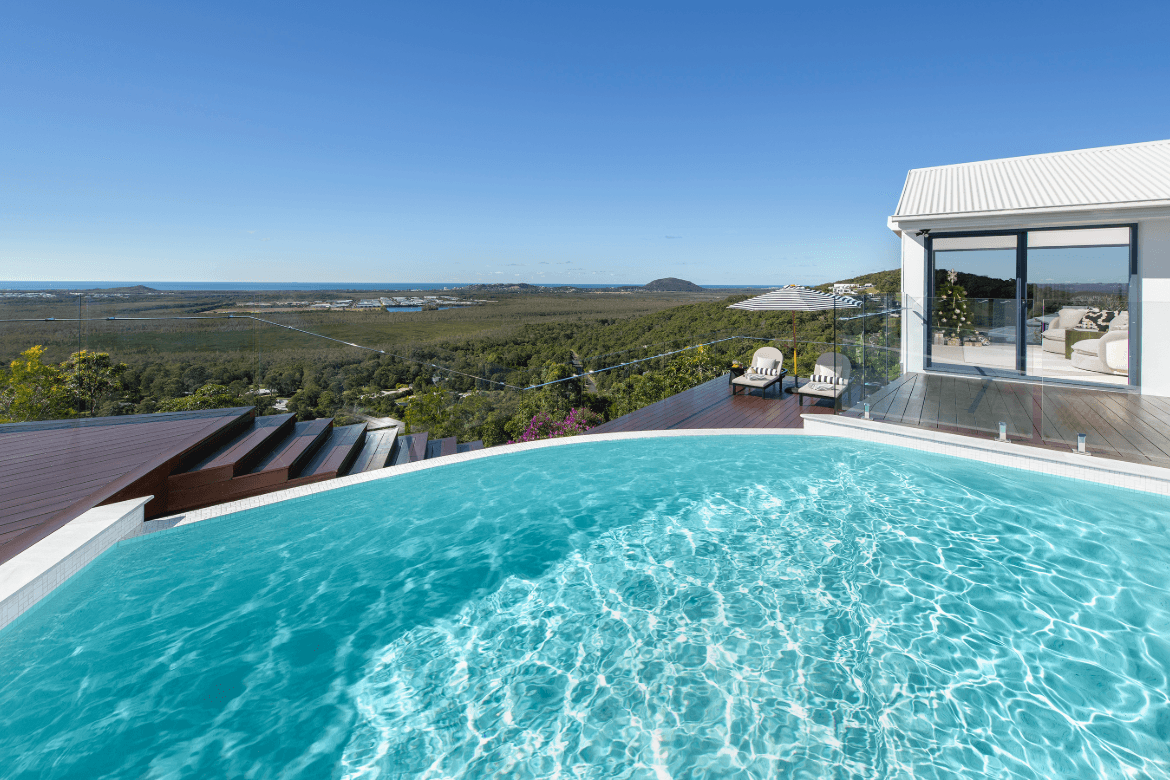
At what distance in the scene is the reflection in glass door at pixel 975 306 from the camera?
7035 millimetres

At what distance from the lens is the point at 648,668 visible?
306cm

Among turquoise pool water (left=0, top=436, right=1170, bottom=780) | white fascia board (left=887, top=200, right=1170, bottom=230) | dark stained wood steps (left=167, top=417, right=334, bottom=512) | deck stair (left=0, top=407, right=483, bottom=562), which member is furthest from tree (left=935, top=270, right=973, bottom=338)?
dark stained wood steps (left=167, top=417, right=334, bottom=512)

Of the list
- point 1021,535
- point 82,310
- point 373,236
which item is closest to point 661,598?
point 1021,535

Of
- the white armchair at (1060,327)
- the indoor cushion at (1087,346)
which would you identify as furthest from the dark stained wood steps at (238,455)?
the indoor cushion at (1087,346)

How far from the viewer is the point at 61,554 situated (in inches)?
140

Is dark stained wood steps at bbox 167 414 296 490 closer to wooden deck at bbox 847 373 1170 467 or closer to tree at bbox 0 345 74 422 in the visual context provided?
tree at bbox 0 345 74 422

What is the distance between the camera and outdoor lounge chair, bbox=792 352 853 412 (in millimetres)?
7304

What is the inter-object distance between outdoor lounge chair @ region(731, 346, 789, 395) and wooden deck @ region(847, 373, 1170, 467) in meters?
1.98

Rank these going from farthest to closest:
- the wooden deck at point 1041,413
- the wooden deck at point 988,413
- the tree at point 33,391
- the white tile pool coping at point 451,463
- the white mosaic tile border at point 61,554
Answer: the tree at point 33,391
the wooden deck at point 988,413
the wooden deck at point 1041,413
the white tile pool coping at point 451,463
the white mosaic tile border at point 61,554

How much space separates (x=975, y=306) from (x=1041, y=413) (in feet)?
7.86

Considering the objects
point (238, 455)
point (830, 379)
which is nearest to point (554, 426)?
point (830, 379)

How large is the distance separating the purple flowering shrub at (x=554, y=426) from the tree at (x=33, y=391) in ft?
18.6

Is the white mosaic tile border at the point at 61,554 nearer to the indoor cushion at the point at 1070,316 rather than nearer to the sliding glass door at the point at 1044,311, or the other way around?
the sliding glass door at the point at 1044,311

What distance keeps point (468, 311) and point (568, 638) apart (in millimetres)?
32079
